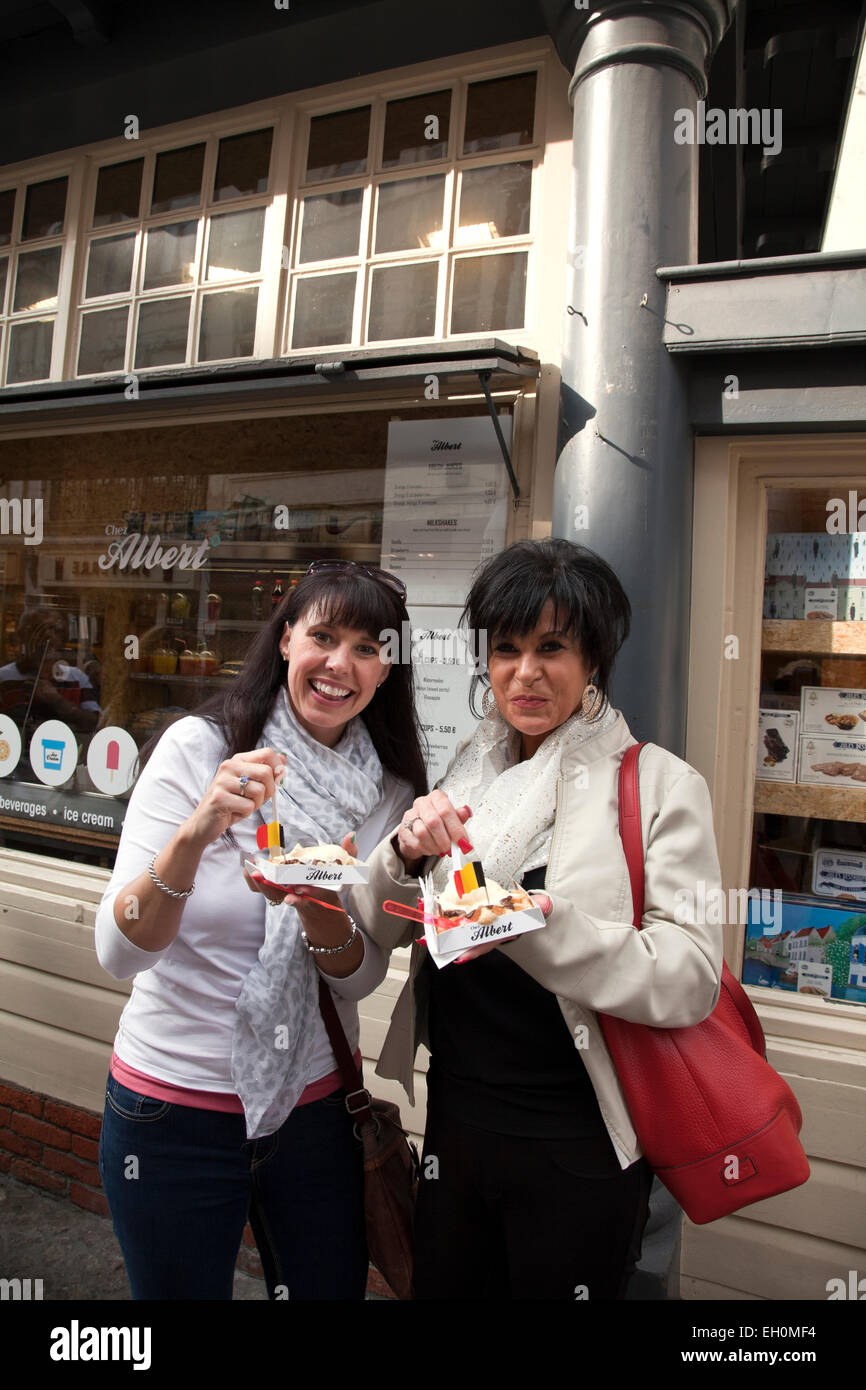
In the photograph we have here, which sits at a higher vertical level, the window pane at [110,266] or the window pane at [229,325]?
the window pane at [110,266]

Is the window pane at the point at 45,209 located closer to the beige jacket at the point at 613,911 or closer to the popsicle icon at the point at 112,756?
the popsicle icon at the point at 112,756

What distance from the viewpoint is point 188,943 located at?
5.78 ft

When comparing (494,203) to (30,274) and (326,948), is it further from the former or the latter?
(326,948)

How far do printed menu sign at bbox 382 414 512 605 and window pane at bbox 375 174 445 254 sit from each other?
765mm

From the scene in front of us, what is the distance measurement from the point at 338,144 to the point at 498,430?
65.1 inches

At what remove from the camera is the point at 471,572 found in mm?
3072

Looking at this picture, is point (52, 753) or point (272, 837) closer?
point (272, 837)

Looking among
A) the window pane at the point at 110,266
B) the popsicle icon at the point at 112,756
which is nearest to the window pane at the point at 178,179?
the window pane at the point at 110,266

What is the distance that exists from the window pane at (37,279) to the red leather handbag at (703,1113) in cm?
407

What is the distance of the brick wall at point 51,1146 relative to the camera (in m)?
3.55

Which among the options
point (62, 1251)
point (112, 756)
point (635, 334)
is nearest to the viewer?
point (635, 334)

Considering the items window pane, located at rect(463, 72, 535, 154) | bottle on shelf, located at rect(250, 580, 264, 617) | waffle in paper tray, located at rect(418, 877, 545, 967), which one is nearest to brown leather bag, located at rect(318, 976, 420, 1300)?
waffle in paper tray, located at rect(418, 877, 545, 967)

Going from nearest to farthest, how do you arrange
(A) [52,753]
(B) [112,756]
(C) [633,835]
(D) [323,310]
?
1. (C) [633,835]
2. (D) [323,310]
3. (B) [112,756]
4. (A) [52,753]

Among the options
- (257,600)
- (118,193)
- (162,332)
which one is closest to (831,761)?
(257,600)
